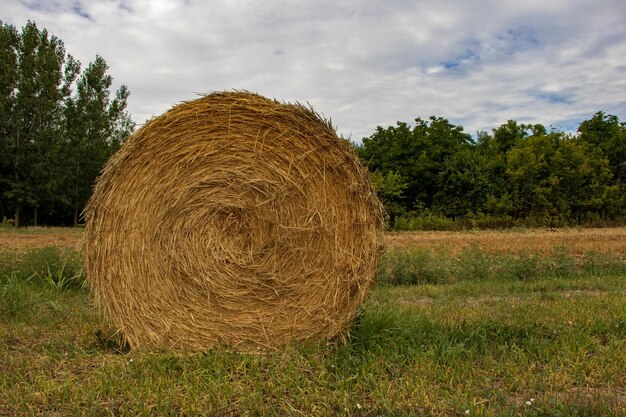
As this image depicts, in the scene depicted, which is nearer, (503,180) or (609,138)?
(503,180)

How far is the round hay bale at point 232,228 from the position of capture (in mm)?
4418

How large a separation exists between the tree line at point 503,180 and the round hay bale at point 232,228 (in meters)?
28.8

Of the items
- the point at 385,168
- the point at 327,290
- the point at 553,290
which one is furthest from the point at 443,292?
the point at 385,168

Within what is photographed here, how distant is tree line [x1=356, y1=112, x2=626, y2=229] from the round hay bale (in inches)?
1133

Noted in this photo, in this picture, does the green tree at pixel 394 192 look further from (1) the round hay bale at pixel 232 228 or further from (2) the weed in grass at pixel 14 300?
(1) the round hay bale at pixel 232 228

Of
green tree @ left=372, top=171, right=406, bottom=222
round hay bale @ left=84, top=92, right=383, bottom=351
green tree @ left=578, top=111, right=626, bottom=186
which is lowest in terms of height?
round hay bale @ left=84, top=92, right=383, bottom=351

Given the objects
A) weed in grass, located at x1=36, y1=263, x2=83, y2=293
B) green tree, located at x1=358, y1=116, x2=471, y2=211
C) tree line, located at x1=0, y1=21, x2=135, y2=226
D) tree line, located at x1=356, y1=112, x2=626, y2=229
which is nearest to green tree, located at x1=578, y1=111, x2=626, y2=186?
tree line, located at x1=356, y1=112, x2=626, y2=229

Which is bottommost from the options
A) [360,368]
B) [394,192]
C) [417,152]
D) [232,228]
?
[360,368]

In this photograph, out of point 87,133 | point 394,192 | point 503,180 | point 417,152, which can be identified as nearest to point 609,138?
point 503,180

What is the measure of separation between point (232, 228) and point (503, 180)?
35713mm

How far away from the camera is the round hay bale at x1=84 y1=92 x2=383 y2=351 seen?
442 centimetres

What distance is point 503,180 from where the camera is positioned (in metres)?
37.2

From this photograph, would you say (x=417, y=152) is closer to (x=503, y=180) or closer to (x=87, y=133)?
(x=503, y=180)

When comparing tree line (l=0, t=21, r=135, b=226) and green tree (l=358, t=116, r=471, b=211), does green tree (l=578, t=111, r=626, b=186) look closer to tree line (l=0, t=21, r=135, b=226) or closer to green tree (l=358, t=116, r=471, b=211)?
green tree (l=358, t=116, r=471, b=211)
